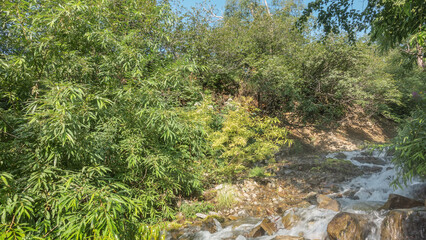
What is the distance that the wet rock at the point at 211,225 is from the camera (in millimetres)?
3889

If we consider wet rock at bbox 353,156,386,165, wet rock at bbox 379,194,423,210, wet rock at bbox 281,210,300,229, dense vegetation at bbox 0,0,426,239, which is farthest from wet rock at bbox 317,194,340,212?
wet rock at bbox 353,156,386,165

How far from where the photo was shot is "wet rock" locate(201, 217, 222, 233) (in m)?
3.89

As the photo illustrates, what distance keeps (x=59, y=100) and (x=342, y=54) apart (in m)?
8.75

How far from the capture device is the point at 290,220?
3926 millimetres

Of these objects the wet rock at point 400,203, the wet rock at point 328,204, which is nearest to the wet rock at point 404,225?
the wet rock at point 400,203

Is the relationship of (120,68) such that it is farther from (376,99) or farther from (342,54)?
(376,99)

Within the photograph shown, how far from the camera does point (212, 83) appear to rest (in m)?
9.10

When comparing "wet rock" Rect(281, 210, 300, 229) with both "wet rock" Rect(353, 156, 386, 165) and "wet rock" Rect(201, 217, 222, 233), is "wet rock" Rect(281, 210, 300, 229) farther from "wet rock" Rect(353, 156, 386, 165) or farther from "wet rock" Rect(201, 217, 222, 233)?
"wet rock" Rect(353, 156, 386, 165)

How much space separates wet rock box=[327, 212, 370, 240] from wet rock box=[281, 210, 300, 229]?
589 mm

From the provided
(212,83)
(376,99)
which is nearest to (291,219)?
(212,83)

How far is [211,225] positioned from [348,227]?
2.07 meters

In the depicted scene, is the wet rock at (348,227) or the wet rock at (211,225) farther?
the wet rock at (211,225)

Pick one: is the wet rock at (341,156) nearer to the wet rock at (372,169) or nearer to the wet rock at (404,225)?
the wet rock at (372,169)

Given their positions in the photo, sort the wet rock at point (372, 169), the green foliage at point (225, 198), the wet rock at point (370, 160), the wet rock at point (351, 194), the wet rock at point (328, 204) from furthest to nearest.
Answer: the wet rock at point (370, 160) → the wet rock at point (372, 169) → the wet rock at point (351, 194) → the green foliage at point (225, 198) → the wet rock at point (328, 204)
